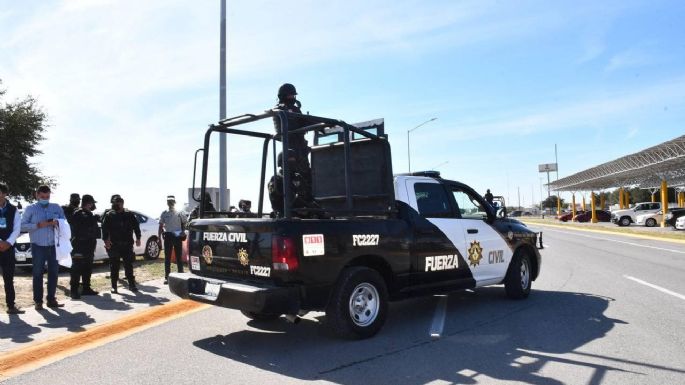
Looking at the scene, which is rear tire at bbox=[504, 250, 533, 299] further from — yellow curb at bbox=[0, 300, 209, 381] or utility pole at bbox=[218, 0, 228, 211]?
utility pole at bbox=[218, 0, 228, 211]

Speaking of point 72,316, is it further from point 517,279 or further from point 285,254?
point 517,279

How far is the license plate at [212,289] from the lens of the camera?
532 cm

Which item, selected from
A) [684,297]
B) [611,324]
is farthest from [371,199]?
[684,297]

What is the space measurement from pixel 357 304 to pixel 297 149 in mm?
2007

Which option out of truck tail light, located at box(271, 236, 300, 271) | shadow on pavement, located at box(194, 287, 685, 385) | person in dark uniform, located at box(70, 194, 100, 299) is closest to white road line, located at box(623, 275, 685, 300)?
shadow on pavement, located at box(194, 287, 685, 385)

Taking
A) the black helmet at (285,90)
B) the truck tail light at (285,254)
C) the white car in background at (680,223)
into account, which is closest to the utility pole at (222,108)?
the black helmet at (285,90)

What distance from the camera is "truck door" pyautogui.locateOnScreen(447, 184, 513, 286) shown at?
23.5 ft

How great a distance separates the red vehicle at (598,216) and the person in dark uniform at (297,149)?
5389cm

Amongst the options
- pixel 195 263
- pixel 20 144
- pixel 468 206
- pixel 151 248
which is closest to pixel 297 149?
pixel 195 263

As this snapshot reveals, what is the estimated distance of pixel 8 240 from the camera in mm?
7008

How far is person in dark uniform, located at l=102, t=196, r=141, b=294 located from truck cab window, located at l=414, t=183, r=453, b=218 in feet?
17.3

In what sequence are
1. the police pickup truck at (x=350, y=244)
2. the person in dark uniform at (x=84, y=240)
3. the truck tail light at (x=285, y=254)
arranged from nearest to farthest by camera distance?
1. the truck tail light at (x=285, y=254)
2. the police pickup truck at (x=350, y=244)
3. the person in dark uniform at (x=84, y=240)

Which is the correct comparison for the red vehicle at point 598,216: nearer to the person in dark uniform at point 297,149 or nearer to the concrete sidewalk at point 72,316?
the concrete sidewalk at point 72,316

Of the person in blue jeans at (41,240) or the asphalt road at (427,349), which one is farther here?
the person in blue jeans at (41,240)
